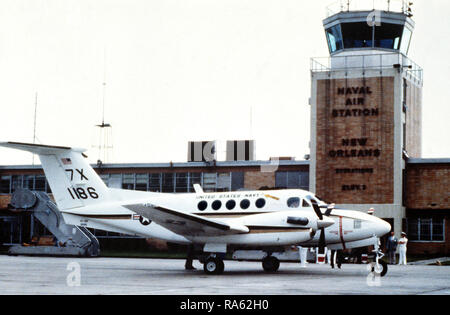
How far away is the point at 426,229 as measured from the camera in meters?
45.5

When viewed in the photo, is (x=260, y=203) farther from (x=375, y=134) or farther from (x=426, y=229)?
(x=426, y=229)

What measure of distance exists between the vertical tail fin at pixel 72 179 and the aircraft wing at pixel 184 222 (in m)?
4.49

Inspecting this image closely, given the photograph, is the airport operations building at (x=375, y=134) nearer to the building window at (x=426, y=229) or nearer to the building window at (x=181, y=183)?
the building window at (x=426, y=229)

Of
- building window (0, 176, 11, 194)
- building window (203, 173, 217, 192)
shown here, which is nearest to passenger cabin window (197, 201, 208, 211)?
building window (203, 173, 217, 192)

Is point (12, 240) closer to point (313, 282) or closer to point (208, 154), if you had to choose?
point (208, 154)

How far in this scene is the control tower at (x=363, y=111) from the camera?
4359 cm

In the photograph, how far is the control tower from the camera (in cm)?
4359

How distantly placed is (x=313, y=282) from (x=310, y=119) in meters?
27.8

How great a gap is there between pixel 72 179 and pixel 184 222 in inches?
253

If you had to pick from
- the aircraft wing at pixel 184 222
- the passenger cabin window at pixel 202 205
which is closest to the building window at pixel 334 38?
the passenger cabin window at pixel 202 205

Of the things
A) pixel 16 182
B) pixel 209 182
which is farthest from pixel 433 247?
pixel 16 182

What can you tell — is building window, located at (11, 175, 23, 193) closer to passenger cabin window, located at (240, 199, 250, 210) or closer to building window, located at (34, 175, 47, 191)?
building window, located at (34, 175, 47, 191)

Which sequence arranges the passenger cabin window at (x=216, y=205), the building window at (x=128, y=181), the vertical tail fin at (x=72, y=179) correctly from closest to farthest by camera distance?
the passenger cabin window at (x=216, y=205)
the vertical tail fin at (x=72, y=179)
the building window at (x=128, y=181)

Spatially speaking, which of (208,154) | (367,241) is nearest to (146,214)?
(367,241)
